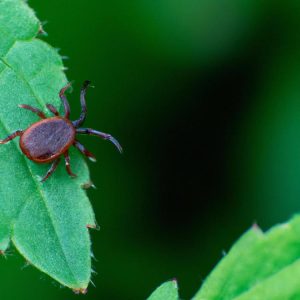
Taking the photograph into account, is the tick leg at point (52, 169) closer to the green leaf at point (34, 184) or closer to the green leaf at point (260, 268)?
the green leaf at point (34, 184)

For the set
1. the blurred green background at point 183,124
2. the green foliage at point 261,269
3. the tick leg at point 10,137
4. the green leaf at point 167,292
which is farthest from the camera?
the blurred green background at point 183,124

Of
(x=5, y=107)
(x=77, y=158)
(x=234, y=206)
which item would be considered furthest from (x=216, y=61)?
(x=5, y=107)

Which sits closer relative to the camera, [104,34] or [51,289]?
[51,289]

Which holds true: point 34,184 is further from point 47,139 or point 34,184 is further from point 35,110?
point 47,139

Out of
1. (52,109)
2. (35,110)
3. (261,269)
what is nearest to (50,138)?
(52,109)

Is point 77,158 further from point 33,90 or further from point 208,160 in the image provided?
point 208,160

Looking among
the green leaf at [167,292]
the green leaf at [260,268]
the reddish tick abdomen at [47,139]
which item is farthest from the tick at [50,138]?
the green leaf at [260,268]

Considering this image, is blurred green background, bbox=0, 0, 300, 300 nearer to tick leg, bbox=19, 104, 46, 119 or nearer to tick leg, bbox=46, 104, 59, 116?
tick leg, bbox=46, 104, 59, 116
